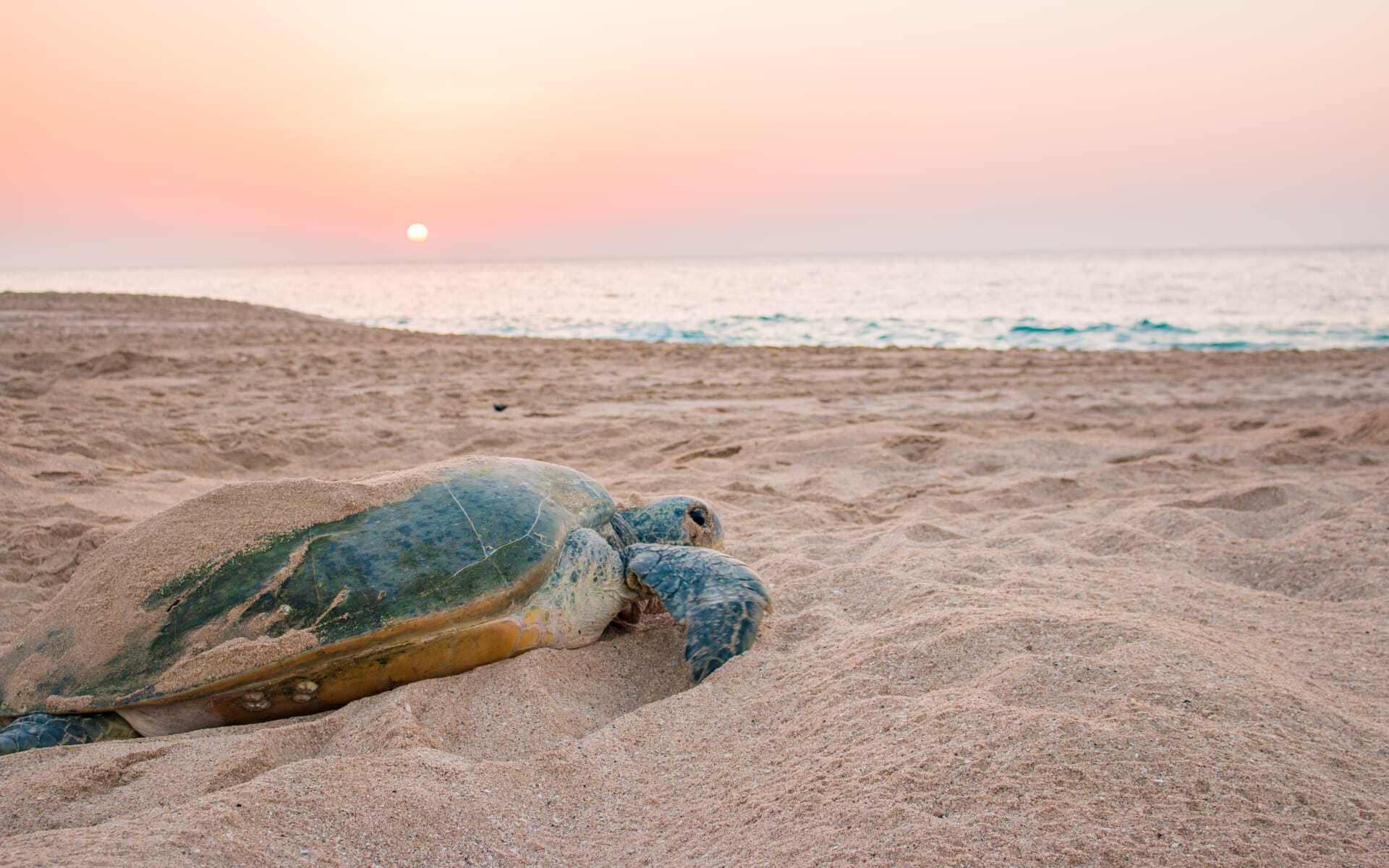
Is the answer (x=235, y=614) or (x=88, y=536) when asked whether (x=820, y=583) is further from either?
(x=88, y=536)

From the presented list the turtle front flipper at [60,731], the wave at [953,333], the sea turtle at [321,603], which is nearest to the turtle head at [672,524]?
the sea turtle at [321,603]

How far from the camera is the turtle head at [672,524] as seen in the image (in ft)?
10.6

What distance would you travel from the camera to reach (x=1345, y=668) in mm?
2229

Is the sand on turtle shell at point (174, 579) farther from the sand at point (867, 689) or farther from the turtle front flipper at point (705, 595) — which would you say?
the turtle front flipper at point (705, 595)

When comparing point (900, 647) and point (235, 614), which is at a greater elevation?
point (235, 614)

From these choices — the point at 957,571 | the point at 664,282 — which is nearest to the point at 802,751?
the point at 957,571

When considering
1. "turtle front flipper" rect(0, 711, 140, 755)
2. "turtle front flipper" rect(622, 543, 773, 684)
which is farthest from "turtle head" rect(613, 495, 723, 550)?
"turtle front flipper" rect(0, 711, 140, 755)

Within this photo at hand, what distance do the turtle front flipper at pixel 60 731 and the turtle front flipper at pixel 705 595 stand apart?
160cm

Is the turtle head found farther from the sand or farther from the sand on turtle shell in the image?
the sand on turtle shell

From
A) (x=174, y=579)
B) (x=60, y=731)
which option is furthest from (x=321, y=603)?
(x=60, y=731)

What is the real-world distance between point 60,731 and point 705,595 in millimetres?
1895

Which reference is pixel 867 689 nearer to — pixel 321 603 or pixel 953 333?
pixel 321 603

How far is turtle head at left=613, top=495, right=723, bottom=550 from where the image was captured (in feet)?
10.6

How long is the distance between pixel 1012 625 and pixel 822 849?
112 centimetres
